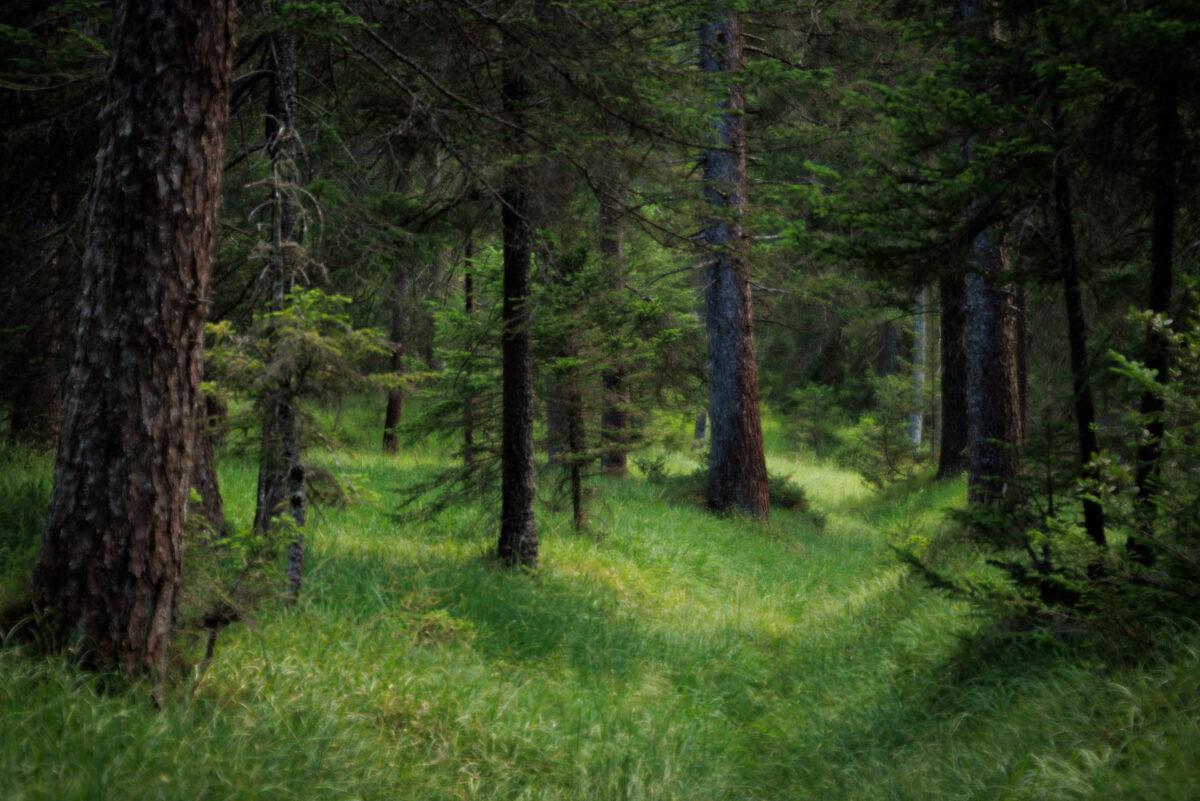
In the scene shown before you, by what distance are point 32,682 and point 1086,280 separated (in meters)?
6.08

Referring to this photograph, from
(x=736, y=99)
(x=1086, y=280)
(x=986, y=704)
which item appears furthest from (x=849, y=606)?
(x=736, y=99)

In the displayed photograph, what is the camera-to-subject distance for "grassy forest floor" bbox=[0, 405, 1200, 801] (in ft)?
10.3

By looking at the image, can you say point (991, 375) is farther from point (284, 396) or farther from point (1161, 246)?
point (284, 396)

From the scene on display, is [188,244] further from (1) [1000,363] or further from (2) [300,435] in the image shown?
(1) [1000,363]

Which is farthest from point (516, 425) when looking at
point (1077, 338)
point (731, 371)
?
point (731, 371)

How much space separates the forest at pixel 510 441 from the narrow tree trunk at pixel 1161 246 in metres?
Result: 0.02

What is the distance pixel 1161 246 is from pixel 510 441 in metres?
5.46

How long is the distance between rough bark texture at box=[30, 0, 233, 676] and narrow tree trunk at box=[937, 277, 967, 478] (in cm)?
1365

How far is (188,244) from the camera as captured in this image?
12.7 feet

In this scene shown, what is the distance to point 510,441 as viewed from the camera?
7773 mm

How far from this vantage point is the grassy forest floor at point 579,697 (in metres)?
3.13

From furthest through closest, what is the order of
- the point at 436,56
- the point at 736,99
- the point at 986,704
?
the point at 736,99
the point at 436,56
the point at 986,704

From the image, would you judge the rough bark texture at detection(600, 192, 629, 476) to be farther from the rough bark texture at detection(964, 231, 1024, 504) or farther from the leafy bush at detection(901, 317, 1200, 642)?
the rough bark texture at detection(964, 231, 1024, 504)

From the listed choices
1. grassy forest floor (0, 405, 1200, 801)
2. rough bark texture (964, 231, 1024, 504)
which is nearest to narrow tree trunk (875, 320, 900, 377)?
rough bark texture (964, 231, 1024, 504)
